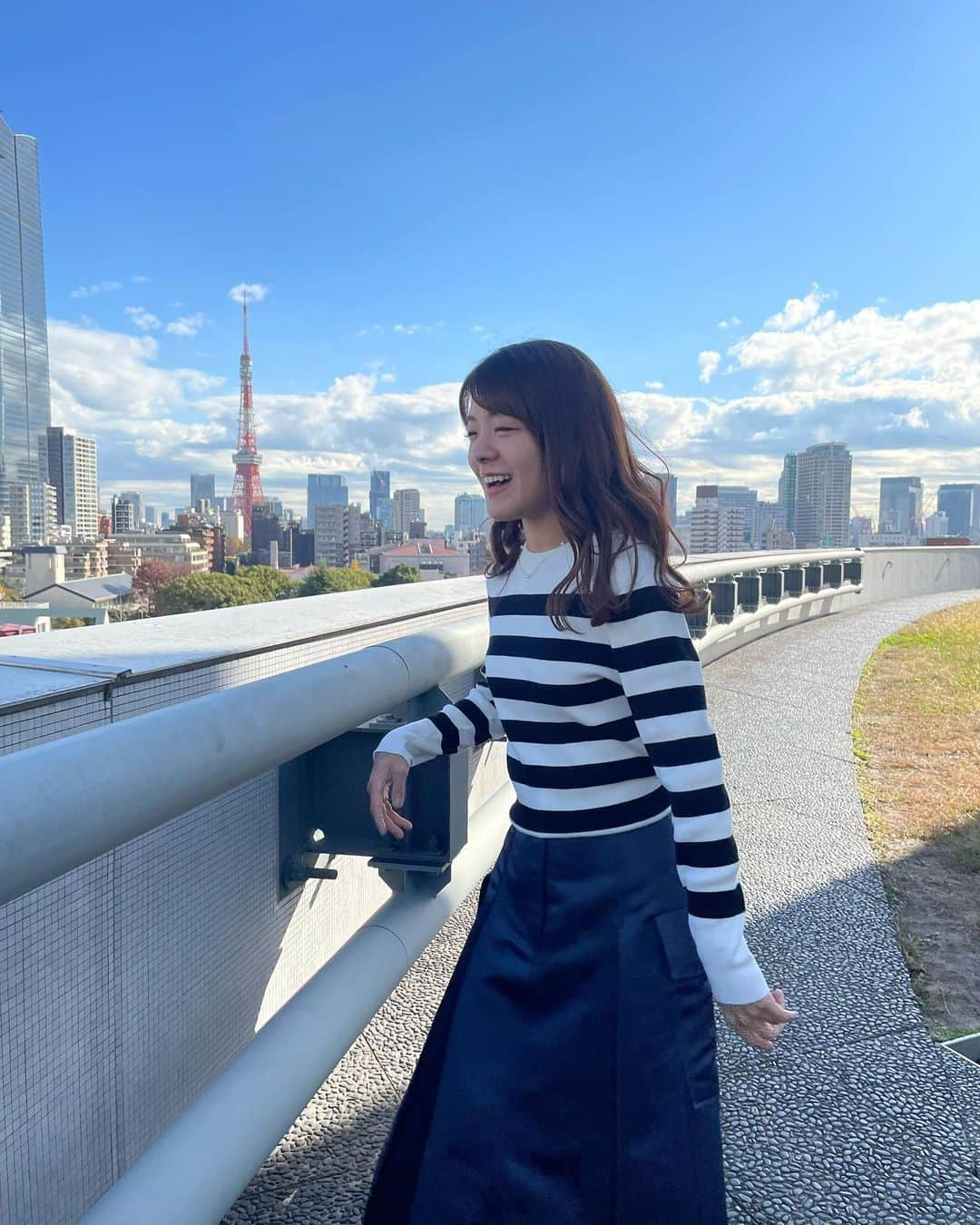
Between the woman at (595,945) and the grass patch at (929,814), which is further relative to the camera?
the grass patch at (929,814)

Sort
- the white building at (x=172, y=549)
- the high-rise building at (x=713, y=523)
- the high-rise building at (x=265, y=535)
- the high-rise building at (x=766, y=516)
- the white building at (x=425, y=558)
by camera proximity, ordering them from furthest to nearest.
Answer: the high-rise building at (x=265, y=535) → the white building at (x=172, y=549) → the high-rise building at (x=766, y=516) → the white building at (x=425, y=558) → the high-rise building at (x=713, y=523)

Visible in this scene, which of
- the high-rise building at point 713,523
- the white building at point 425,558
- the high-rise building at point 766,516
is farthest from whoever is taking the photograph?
the high-rise building at point 766,516

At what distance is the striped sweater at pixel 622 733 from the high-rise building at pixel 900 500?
490 feet

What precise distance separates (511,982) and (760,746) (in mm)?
4839

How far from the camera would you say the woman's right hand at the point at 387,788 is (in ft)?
6.12

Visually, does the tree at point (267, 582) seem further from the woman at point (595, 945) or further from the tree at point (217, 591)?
the woman at point (595, 945)

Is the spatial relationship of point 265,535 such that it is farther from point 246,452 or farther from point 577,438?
point 577,438

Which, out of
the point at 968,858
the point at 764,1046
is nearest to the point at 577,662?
the point at 764,1046

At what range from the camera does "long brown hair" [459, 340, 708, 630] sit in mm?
1650

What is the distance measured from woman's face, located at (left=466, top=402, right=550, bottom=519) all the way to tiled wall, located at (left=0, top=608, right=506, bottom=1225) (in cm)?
64

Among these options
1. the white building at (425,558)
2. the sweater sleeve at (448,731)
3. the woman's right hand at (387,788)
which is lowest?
the white building at (425,558)

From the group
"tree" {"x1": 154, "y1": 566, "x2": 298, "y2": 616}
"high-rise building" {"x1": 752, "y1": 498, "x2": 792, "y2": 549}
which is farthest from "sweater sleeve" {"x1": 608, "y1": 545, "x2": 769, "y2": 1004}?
"high-rise building" {"x1": 752, "y1": 498, "x2": 792, "y2": 549}

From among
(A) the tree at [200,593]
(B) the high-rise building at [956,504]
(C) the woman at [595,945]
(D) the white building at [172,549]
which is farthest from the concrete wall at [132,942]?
(B) the high-rise building at [956,504]

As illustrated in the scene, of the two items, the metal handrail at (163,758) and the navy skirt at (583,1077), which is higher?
the metal handrail at (163,758)
